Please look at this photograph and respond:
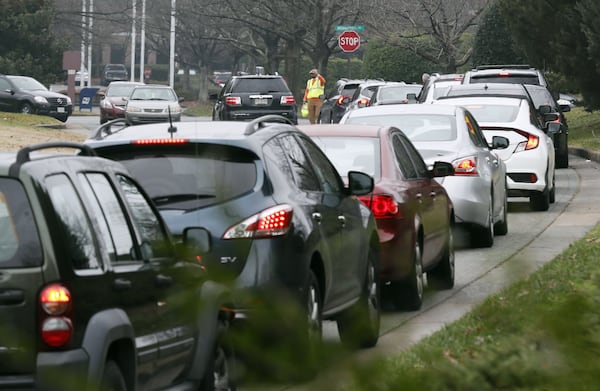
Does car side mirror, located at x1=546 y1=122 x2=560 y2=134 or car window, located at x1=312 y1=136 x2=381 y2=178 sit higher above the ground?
car window, located at x1=312 y1=136 x2=381 y2=178

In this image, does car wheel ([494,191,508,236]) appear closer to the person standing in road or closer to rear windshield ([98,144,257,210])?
rear windshield ([98,144,257,210])

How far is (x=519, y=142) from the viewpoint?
1859cm

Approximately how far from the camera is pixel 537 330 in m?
2.11

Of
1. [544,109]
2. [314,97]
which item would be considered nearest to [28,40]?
[314,97]

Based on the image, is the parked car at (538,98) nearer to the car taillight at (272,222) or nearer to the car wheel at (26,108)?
the car taillight at (272,222)

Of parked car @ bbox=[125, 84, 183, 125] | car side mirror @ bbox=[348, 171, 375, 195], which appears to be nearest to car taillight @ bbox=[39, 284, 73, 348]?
car side mirror @ bbox=[348, 171, 375, 195]

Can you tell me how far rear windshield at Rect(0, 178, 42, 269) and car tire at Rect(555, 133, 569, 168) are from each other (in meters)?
22.8

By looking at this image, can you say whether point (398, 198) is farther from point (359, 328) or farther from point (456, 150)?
point (359, 328)

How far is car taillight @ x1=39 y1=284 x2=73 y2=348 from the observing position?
4.85m

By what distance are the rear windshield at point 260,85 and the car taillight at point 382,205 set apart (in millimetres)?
27101

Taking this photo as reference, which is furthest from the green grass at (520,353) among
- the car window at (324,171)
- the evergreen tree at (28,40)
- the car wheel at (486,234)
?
the evergreen tree at (28,40)

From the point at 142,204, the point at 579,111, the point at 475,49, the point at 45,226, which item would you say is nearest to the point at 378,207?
the point at 142,204

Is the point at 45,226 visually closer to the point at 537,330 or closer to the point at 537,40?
the point at 537,330

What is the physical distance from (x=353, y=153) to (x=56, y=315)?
6.65 metres
